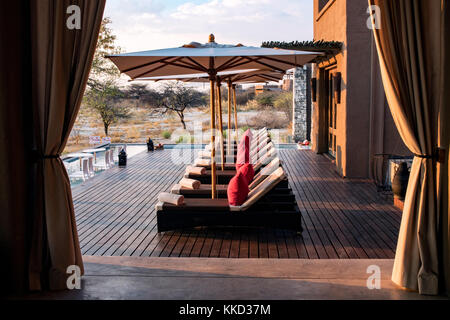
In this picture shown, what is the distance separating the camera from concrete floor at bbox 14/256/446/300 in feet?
11.9

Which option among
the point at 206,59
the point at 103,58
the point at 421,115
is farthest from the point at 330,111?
the point at 103,58

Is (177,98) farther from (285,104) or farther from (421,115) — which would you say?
(421,115)

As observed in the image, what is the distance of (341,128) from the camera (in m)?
10.0

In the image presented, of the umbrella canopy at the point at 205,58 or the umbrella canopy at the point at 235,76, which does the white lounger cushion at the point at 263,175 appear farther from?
the umbrella canopy at the point at 235,76

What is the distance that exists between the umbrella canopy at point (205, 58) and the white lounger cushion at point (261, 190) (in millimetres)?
1496

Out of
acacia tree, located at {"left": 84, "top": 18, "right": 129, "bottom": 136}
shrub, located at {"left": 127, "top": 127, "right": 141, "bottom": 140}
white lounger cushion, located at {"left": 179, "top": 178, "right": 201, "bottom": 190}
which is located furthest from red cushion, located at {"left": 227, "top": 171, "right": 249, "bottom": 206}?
shrub, located at {"left": 127, "top": 127, "right": 141, "bottom": 140}

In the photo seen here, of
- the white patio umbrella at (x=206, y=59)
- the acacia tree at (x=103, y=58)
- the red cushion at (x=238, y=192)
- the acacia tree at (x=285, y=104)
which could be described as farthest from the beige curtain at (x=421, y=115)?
the acacia tree at (x=285, y=104)

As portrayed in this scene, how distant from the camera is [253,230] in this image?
5906 mm

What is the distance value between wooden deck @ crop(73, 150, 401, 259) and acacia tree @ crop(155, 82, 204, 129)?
729 inches

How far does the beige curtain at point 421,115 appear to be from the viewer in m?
3.57

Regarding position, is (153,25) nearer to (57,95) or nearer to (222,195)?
(222,195)

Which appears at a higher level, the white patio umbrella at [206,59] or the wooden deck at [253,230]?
the white patio umbrella at [206,59]

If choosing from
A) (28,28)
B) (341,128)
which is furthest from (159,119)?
(28,28)

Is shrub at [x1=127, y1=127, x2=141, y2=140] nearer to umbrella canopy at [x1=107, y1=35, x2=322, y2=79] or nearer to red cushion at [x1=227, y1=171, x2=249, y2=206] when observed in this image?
umbrella canopy at [x1=107, y1=35, x2=322, y2=79]
